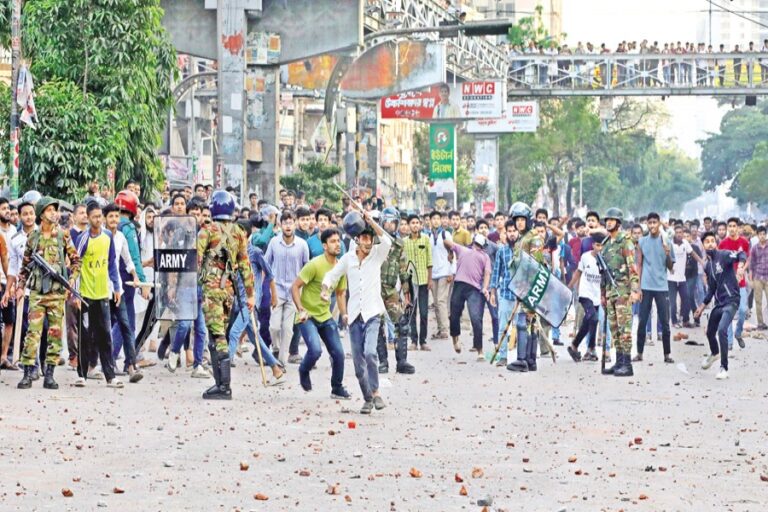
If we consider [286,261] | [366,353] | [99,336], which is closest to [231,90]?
[286,261]

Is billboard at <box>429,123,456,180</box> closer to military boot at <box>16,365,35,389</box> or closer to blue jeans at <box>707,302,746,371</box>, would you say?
blue jeans at <box>707,302,746,371</box>

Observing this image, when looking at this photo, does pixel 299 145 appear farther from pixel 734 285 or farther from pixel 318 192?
pixel 734 285

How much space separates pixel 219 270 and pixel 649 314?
684cm

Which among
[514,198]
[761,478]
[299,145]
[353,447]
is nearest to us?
[761,478]

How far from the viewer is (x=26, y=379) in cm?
1522

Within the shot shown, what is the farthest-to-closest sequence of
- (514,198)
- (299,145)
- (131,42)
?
(514,198) → (299,145) → (131,42)

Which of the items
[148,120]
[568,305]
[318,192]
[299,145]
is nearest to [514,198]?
[299,145]

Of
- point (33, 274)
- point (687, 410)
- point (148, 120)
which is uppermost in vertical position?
point (148, 120)

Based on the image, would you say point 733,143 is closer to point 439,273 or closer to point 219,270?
point 439,273

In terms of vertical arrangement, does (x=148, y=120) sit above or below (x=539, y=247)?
above

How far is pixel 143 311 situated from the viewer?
1791 centimetres

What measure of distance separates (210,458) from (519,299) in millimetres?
7554

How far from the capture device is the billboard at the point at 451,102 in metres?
57.1

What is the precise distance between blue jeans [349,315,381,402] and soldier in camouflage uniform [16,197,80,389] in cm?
267
